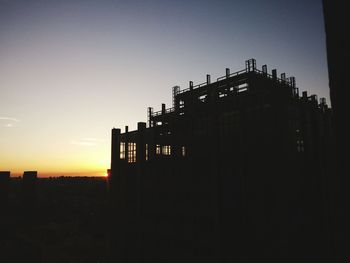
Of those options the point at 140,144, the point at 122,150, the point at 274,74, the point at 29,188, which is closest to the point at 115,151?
the point at 122,150

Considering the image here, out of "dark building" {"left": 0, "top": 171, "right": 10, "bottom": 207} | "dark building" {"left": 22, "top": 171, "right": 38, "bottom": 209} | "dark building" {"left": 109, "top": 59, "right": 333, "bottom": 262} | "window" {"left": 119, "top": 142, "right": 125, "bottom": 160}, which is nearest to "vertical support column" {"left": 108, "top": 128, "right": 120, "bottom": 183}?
"dark building" {"left": 109, "top": 59, "right": 333, "bottom": 262}

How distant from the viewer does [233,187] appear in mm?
17156

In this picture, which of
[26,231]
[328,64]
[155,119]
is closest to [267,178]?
[328,64]

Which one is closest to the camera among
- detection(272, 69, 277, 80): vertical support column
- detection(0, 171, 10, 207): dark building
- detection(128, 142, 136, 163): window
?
detection(128, 142, 136, 163): window

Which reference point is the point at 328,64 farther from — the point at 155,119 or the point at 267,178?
the point at 155,119

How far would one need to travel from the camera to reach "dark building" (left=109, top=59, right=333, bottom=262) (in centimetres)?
1670

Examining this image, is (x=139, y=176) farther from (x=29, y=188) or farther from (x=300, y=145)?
(x=29, y=188)

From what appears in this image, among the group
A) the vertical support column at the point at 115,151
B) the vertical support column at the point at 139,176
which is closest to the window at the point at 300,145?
the vertical support column at the point at 139,176

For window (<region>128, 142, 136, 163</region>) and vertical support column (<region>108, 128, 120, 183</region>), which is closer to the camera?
window (<region>128, 142, 136, 163</region>)

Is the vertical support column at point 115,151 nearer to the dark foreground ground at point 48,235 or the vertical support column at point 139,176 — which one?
the vertical support column at point 139,176

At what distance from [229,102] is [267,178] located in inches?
395

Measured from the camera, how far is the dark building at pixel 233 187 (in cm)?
1670

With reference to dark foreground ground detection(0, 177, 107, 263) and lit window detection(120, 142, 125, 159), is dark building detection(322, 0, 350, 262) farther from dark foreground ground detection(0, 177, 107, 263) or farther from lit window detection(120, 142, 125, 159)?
dark foreground ground detection(0, 177, 107, 263)

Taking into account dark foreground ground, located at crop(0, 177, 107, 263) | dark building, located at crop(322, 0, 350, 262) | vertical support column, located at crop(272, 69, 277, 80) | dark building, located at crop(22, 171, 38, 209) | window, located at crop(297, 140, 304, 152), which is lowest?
dark foreground ground, located at crop(0, 177, 107, 263)
